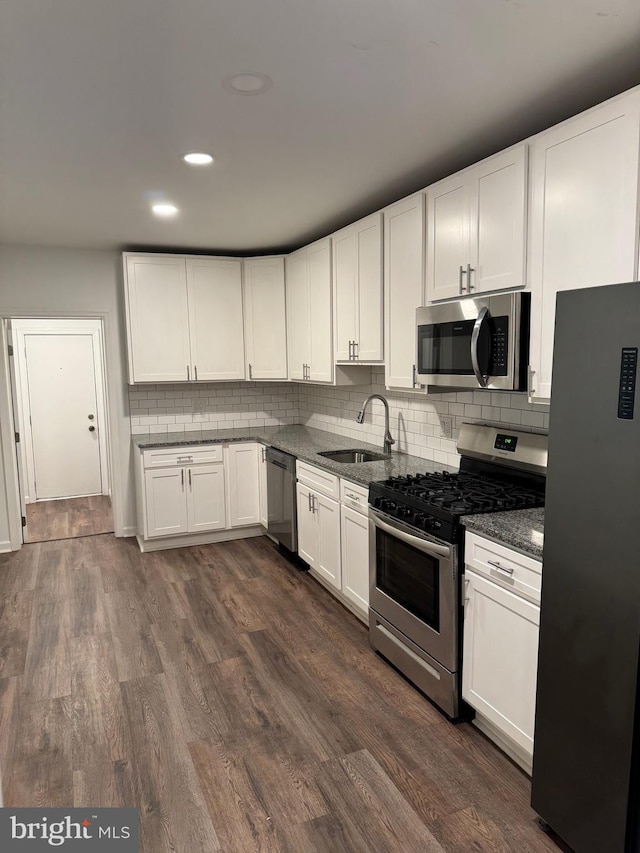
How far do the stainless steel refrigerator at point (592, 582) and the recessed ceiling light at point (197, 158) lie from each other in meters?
1.85

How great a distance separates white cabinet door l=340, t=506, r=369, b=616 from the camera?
3211 mm

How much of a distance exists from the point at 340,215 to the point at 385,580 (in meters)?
2.46

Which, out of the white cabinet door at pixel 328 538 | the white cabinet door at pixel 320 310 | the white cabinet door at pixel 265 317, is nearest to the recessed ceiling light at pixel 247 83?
the white cabinet door at pixel 320 310

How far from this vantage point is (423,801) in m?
2.07

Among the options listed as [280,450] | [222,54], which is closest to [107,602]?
[280,450]

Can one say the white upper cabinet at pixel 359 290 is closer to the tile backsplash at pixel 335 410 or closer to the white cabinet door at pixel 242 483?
the tile backsplash at pixel 335 410

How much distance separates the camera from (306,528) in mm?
4062

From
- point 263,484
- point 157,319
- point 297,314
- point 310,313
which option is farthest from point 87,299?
point 263,484

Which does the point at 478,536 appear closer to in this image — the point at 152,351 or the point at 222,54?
the point at 222,54

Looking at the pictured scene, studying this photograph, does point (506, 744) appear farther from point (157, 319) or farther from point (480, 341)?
point (157, 319)

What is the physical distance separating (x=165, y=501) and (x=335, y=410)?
1629 millimetres

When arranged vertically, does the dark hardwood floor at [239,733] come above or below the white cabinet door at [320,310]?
below

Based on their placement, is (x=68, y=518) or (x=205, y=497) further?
(x=68, y=518)

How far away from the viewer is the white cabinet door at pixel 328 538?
356 centimetres
